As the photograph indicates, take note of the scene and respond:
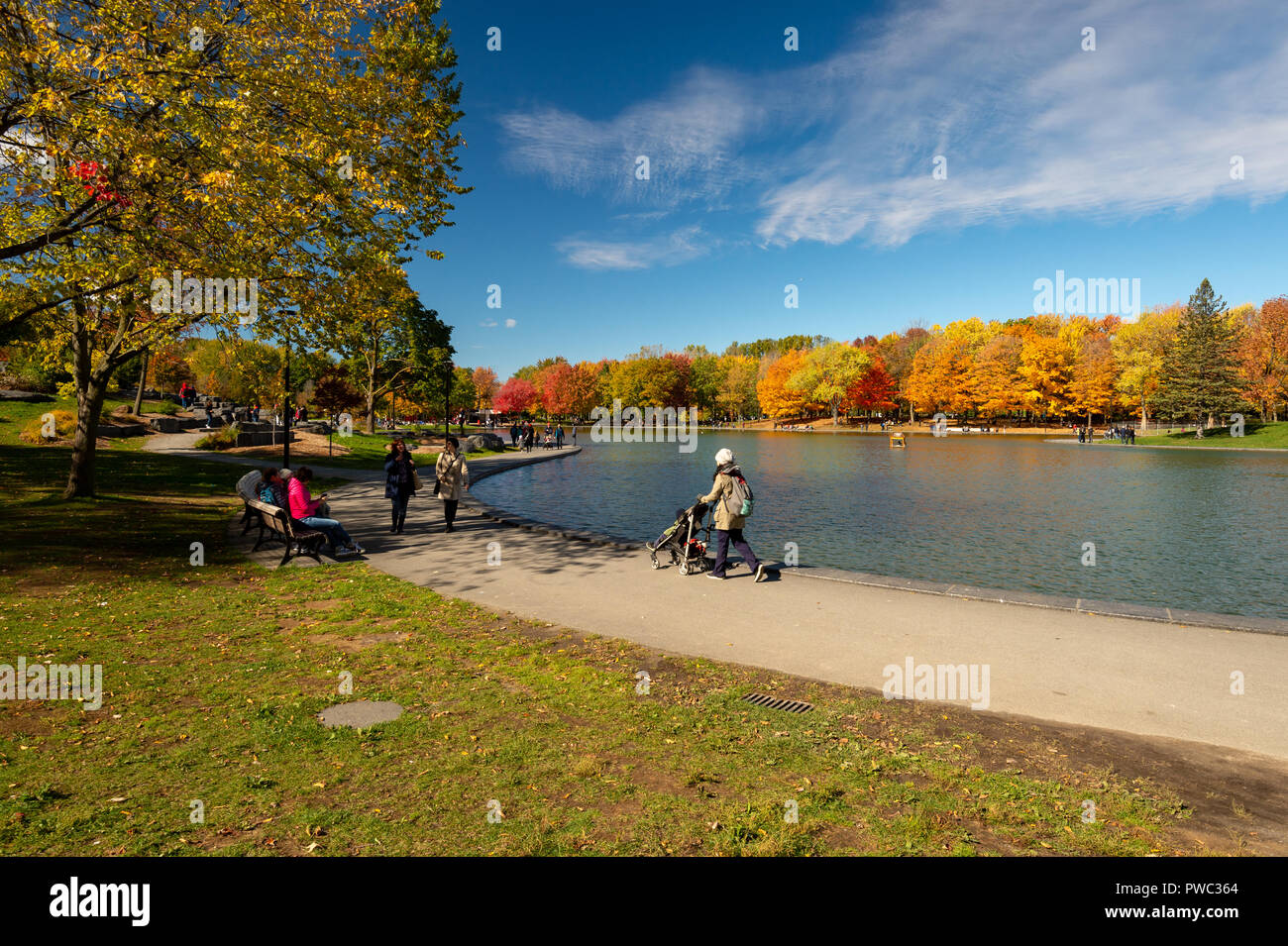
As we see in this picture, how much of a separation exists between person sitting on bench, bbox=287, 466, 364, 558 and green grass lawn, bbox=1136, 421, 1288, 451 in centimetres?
6603

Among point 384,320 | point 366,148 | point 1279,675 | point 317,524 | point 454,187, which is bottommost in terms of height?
point 1279,675

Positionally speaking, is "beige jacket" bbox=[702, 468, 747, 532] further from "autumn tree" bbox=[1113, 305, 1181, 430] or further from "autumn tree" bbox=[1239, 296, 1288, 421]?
"autumn tree" bbox=[1113, 305, 1181, 430]

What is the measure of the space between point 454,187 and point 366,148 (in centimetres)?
774

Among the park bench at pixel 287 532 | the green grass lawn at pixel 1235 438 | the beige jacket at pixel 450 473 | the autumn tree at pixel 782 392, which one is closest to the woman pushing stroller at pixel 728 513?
the beige jacket at pixel 450 473

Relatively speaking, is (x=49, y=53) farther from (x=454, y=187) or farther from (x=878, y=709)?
(x=878, y=709)

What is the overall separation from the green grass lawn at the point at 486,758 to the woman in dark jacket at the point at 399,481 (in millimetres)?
5861

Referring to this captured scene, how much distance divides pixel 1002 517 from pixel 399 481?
1604 centimetres

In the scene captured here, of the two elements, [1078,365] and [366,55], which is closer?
[366,55]

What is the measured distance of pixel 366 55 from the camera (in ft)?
47.2

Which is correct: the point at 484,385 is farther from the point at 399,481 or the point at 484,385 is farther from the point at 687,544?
the point at 687,544

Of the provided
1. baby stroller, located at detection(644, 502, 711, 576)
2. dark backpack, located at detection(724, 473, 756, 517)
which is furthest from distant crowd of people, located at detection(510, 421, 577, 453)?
dark backpack, located at detection(724, 473, 756, 517)

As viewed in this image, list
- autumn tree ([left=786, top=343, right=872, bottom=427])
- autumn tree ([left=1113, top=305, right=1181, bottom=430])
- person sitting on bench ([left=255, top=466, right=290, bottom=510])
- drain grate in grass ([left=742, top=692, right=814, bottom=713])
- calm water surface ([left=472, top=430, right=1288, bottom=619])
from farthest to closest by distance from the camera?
autumn tree ([left=786, top=343, right=872, bottom=427])
autumn tree ([left=1113, top=305, right=1181, bottom=430])
calm water surface ([left=472, top=430, right=1288, bottom=619])
person sitting on bench ([left=255, top=466, right=290, bottom=510])
drain grate in grass ([left=742, top=692, right=814, bottom=713])

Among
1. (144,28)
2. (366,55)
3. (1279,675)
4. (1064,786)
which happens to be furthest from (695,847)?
(366,55)

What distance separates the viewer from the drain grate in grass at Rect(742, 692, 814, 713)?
5.39 m
